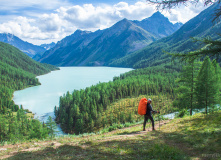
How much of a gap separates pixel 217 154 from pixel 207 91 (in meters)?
22.2

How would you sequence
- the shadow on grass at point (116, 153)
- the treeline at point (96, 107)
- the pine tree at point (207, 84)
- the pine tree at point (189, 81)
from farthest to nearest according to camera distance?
the treeline at point (96, 107), the pine tree at point (189, 81), the pine tree at point (207, 84), the shadow on grass at point (116, 153)

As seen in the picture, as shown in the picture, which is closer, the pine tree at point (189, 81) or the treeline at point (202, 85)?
the treeline at point (202, 85)

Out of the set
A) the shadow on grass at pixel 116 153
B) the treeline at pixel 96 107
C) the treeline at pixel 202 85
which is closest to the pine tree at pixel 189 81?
the treeline at pixel 202 85

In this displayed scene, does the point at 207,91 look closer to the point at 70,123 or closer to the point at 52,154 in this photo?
the point at 52,154

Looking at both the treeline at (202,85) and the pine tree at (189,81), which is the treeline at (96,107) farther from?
the treeline at (202,85)

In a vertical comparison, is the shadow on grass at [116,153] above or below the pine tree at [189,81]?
below

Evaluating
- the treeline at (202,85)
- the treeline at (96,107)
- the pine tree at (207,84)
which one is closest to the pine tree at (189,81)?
the treeline at (202,85)

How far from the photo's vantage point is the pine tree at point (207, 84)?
27.1m

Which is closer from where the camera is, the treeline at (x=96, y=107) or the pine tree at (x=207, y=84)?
the pine tree at (x=207, y=84)

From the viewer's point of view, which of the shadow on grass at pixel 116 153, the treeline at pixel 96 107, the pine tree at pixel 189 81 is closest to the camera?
the shadow on grass at pixel 116 153

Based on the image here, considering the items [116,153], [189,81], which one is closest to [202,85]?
[189,81]

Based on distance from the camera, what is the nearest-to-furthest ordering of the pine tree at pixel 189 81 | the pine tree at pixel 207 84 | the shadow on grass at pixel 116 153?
1. the shadow on grass at pixel 116 153
2. the pine tree at pixel 207 84
3. the pine tree at pixel 189 81

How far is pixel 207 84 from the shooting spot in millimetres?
27391

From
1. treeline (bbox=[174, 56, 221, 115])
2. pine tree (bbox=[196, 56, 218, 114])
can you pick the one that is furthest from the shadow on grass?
pine tree (bbox=[196, 56, 218, 114])
